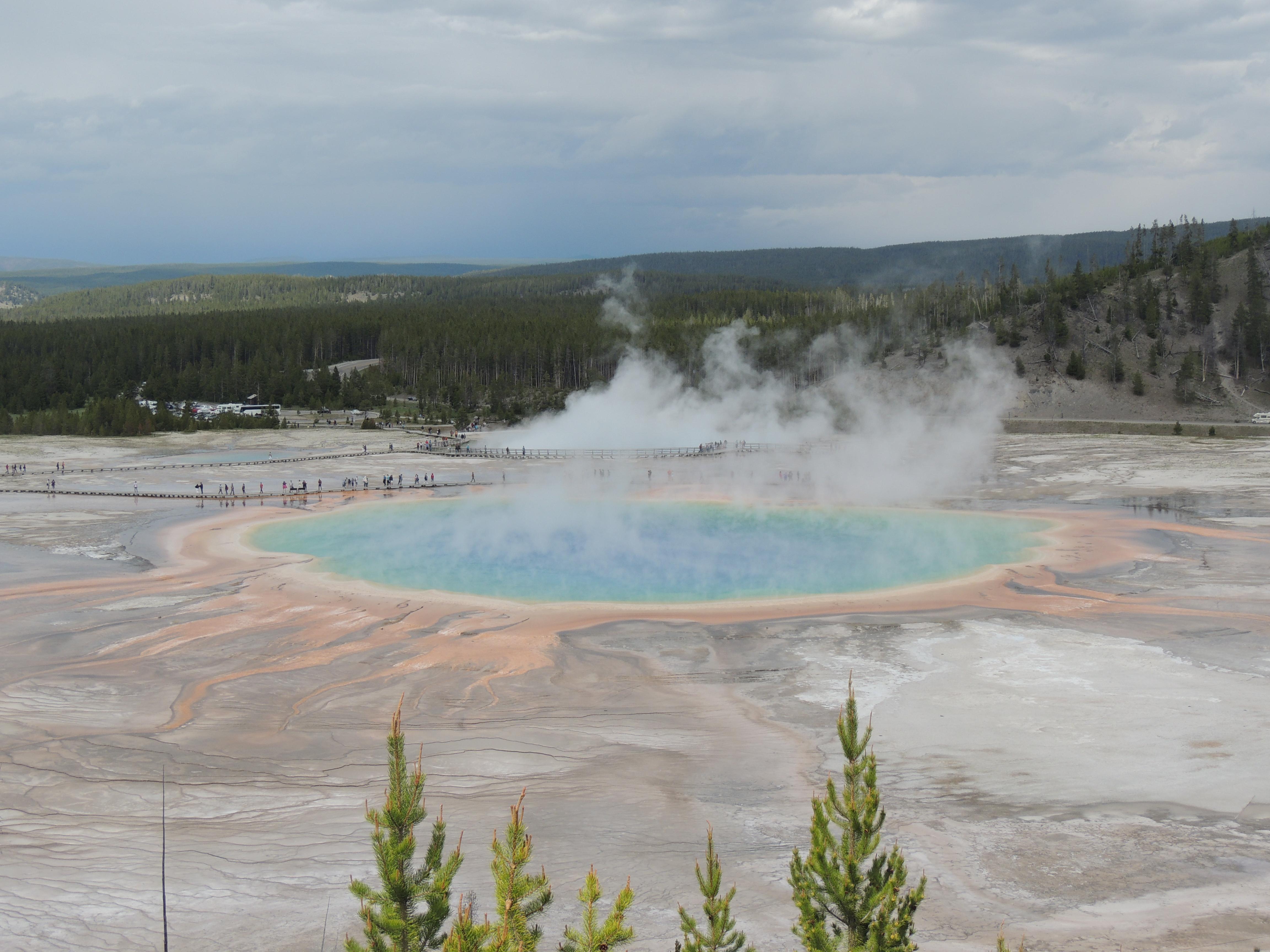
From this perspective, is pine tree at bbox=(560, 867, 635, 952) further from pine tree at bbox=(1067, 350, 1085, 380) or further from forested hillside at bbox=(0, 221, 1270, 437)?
pine tree at bbox=(1067, 350, 1085, 380)

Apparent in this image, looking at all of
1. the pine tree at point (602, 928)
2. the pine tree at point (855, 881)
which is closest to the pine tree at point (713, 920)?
the pine tree at point (855, 881)

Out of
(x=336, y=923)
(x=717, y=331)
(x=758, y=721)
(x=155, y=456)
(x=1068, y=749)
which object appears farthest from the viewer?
(x=717, y=331)

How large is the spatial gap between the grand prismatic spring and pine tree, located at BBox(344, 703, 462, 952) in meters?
4.24

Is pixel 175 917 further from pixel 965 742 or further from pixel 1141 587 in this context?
pixel 1141 587

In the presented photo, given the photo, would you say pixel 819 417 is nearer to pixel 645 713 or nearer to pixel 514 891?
pixel 645 713

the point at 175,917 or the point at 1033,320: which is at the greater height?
the point at 1033,320

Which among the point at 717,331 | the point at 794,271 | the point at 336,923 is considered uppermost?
the point at 794,271

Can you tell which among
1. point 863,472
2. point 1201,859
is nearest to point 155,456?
point 863,472

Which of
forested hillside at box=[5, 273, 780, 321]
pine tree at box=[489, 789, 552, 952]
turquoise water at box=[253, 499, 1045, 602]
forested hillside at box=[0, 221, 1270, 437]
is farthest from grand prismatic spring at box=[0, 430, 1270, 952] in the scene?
forested hillside at box=[5, 273, 780, 321]

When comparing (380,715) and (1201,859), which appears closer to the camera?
(1201,859)

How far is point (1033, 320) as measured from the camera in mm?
72125

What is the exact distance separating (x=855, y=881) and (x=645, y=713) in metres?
8.82

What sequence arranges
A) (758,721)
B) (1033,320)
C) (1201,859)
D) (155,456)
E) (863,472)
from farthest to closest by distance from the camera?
1. (1033,320)
2. (155,456)
3. (863,472)
4. (758,721)
5. (1201,859)

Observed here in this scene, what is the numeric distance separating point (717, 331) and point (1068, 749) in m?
66.0
